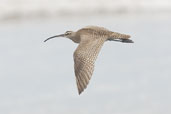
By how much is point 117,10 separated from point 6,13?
4185 mm

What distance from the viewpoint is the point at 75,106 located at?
44.2 ft

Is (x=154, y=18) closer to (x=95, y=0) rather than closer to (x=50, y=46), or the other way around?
(x=95, y=0)

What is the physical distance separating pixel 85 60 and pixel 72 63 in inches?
303

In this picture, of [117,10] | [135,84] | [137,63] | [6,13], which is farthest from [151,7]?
[135,84]

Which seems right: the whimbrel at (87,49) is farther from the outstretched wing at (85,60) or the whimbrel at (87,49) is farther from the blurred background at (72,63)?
the blurred background at (72,63)

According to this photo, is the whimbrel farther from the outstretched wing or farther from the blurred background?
the blurred background

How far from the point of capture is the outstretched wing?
920 cm

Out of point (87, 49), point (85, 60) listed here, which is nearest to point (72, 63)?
point (87, 49)

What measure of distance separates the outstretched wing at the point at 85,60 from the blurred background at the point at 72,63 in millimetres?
3135

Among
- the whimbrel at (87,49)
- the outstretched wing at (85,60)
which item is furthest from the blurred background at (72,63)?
the outstretched wing at (85,60)

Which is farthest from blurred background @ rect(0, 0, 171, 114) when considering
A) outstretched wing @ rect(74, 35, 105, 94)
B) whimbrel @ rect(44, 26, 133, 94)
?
outstretched wing @ rect(74, 35, 105, 94)

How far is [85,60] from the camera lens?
9.41 meters

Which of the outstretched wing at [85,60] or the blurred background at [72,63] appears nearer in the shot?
the outstretched wing at [85,60]

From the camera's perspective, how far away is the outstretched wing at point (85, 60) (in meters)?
9.20
